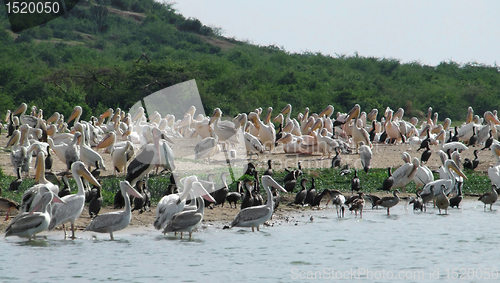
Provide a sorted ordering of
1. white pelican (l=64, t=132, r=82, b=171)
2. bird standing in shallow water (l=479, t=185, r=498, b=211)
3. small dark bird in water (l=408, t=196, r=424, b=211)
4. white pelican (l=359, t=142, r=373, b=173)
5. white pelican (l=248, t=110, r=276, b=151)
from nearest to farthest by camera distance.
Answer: small dark bird in water (l=408, t=196, r=424, b=211) → bird standing in shallow water (l=479, t=185, r=498, b=211) → white pelican (l=64, t=132, r=82, b=171) → white pelican (l=359, t=142, r=373, b=173) → white pelican (l=248, t=110, r=276, b=151)

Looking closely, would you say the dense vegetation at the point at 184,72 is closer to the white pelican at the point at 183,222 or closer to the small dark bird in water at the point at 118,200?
the small dark bird in water at the point at 118,200

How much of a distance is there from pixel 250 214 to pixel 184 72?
1789cm

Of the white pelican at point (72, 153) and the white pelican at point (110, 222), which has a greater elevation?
the white pelican at point (72, 153)

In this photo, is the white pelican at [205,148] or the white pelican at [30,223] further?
the white pelican at [205,148]

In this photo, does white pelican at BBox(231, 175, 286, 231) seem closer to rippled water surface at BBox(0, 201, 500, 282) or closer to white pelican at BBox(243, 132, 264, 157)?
rippled water surface at BBox(0, 201, 500, 282)

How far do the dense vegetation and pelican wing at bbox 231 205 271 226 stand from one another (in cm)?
1493

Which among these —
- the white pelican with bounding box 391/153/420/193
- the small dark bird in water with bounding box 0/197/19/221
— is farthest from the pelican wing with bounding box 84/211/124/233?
the white pelican with bounding box 391/153/420/193

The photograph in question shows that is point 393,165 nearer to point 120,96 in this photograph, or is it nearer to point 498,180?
point 498,180

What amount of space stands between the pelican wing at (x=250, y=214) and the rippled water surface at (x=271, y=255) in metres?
0.22

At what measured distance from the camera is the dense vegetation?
24.2m

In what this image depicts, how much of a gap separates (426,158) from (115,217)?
26.1 ft

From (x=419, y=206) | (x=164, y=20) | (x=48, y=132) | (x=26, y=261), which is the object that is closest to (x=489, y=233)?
(x=419, y=206)

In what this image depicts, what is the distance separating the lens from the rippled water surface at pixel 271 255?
615cm

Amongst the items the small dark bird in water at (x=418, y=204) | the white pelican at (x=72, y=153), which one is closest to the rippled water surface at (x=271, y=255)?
the small dark bird in water at (x=418, y=204)
